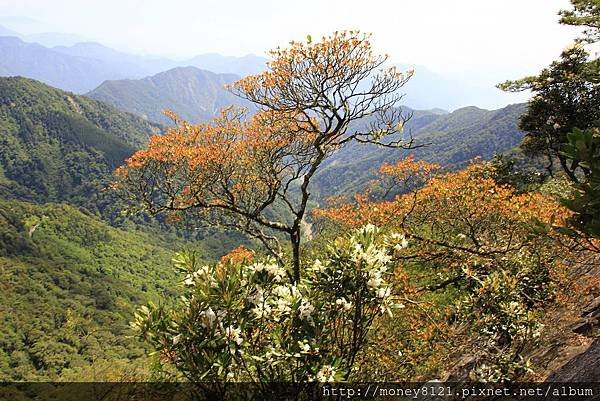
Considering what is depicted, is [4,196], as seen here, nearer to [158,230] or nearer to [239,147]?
[158,230]

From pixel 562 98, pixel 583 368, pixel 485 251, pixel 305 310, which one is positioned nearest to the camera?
pixel 305 310

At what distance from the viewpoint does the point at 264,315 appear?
4.97m

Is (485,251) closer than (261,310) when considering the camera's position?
No

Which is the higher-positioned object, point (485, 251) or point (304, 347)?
point (304, 347)

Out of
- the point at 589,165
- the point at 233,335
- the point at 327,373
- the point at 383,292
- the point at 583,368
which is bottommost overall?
the point at 583,368

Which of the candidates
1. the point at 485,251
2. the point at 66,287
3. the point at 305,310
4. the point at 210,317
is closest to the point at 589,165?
the point at 305,310

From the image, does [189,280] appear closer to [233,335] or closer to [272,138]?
[233,335]

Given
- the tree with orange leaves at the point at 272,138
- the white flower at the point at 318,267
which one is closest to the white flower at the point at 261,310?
the white flower at the point at 318,267

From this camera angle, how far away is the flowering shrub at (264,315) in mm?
4594

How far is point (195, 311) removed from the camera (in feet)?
15.1

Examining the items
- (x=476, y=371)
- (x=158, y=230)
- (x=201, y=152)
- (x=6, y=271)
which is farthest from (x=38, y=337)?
(x=476, y=371)

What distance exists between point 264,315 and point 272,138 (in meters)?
10.4

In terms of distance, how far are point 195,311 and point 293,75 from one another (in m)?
9.90

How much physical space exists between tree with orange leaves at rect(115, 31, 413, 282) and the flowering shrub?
765 centimetres
